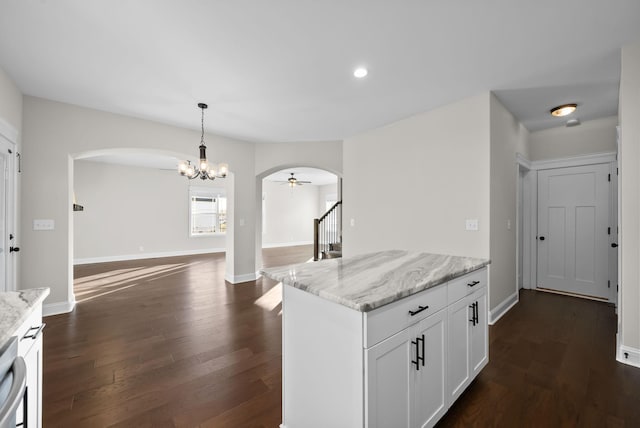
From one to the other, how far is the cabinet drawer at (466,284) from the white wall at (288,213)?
30.4 ft

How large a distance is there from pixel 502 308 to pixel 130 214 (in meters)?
8.69

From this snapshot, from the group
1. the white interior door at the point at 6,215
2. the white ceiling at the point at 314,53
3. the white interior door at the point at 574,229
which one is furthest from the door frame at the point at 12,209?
the white interior door at the point at 574,229

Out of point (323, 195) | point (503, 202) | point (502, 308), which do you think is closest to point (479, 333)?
point (502, 308)

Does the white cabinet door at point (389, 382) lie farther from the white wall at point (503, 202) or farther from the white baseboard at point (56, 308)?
the white baseboard at point (56, 308)

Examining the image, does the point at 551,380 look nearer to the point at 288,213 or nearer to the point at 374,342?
the point at 374,342

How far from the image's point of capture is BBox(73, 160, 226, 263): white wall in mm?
7020

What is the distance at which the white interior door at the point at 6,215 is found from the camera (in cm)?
285

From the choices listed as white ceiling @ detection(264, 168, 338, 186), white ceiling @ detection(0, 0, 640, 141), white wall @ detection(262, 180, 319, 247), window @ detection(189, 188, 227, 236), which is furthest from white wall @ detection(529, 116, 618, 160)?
window @ detection(189, 188, 227, 236)

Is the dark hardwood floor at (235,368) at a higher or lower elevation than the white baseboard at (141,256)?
lower

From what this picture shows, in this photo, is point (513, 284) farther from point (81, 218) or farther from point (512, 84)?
point (81, 218)

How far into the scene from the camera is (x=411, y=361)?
1367 millimetres

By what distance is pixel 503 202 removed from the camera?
3.47 metres

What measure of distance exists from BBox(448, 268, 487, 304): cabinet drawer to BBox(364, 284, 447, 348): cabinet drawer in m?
0.10

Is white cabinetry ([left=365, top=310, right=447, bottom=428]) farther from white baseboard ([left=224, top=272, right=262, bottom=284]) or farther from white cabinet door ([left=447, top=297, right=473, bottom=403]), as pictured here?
white baseboard ([left=224, top=272, right=262, bottom=284])
